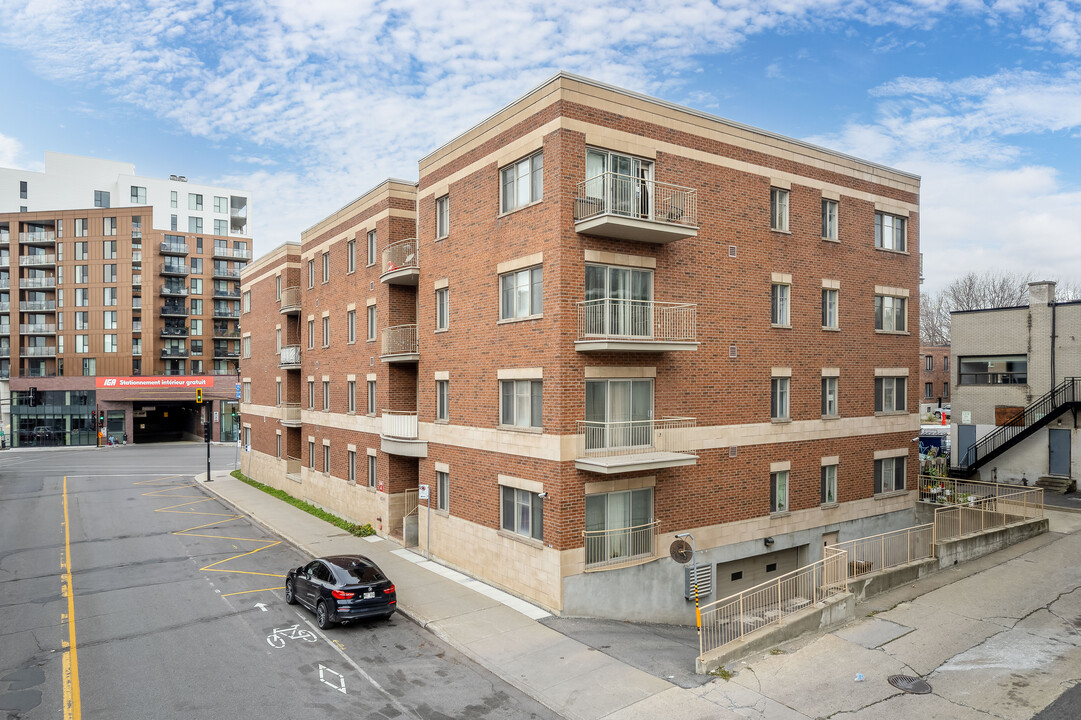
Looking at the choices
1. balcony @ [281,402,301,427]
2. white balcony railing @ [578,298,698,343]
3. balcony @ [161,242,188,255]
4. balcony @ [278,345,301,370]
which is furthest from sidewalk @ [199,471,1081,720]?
balcony @ [161,242,188,255]

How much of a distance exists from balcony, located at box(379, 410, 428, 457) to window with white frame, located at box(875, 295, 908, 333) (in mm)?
17549

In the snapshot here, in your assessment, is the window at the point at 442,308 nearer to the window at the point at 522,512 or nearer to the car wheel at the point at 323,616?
the window at the point at 522,512

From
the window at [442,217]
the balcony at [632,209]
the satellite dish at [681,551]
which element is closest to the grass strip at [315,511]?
the window at [442,217]

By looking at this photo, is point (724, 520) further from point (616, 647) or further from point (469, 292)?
point (469, 292)

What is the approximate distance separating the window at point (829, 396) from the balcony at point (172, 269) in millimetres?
76080

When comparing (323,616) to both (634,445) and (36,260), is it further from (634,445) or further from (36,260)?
(36,260)

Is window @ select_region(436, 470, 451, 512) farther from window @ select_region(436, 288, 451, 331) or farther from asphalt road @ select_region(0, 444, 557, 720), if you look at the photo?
asphalt road @ select_region(0, 444, 557, 720)

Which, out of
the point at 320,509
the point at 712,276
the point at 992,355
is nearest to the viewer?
the point at 712,276

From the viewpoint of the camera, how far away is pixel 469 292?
20.8 m

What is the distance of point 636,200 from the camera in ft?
60.4

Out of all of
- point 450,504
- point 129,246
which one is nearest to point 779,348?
point 450,504

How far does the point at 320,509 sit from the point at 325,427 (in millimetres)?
3930

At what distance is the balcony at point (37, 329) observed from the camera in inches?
2825

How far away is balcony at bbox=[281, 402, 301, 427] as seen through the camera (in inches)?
1409
